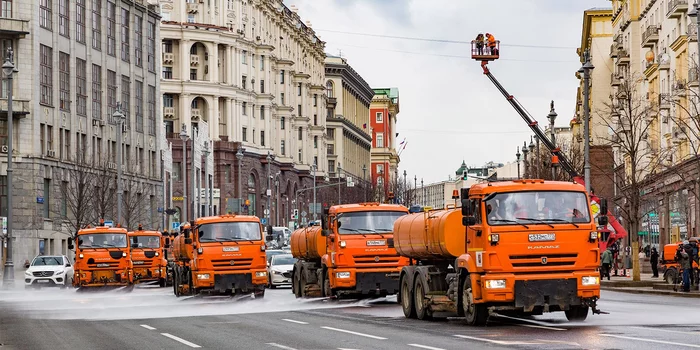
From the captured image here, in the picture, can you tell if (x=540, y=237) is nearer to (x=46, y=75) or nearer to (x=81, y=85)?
(x=46, y=75)

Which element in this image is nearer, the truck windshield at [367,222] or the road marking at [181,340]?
the road marking at [181,340]

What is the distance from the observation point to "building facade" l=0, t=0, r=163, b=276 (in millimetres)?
80062

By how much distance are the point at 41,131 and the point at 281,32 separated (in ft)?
263

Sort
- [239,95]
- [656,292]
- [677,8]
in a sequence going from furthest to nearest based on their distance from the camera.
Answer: [239,95], [677,8], [656,292]

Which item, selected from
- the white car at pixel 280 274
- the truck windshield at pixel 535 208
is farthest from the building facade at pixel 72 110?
the truck windshield at pixel 535 208

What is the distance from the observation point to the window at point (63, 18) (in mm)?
86375

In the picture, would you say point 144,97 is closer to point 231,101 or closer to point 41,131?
point 41,131

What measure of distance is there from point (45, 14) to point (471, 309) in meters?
63.0

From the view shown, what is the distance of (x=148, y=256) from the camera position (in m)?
59.3

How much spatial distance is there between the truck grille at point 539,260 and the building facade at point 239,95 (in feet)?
317

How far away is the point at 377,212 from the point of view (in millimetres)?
36719

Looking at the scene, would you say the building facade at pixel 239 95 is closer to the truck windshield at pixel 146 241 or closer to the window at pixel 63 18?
the window at pixel 63 18

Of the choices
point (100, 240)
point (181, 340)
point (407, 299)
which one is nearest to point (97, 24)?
point (100, 240)

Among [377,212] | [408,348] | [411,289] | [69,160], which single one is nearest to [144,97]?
[69,160]
